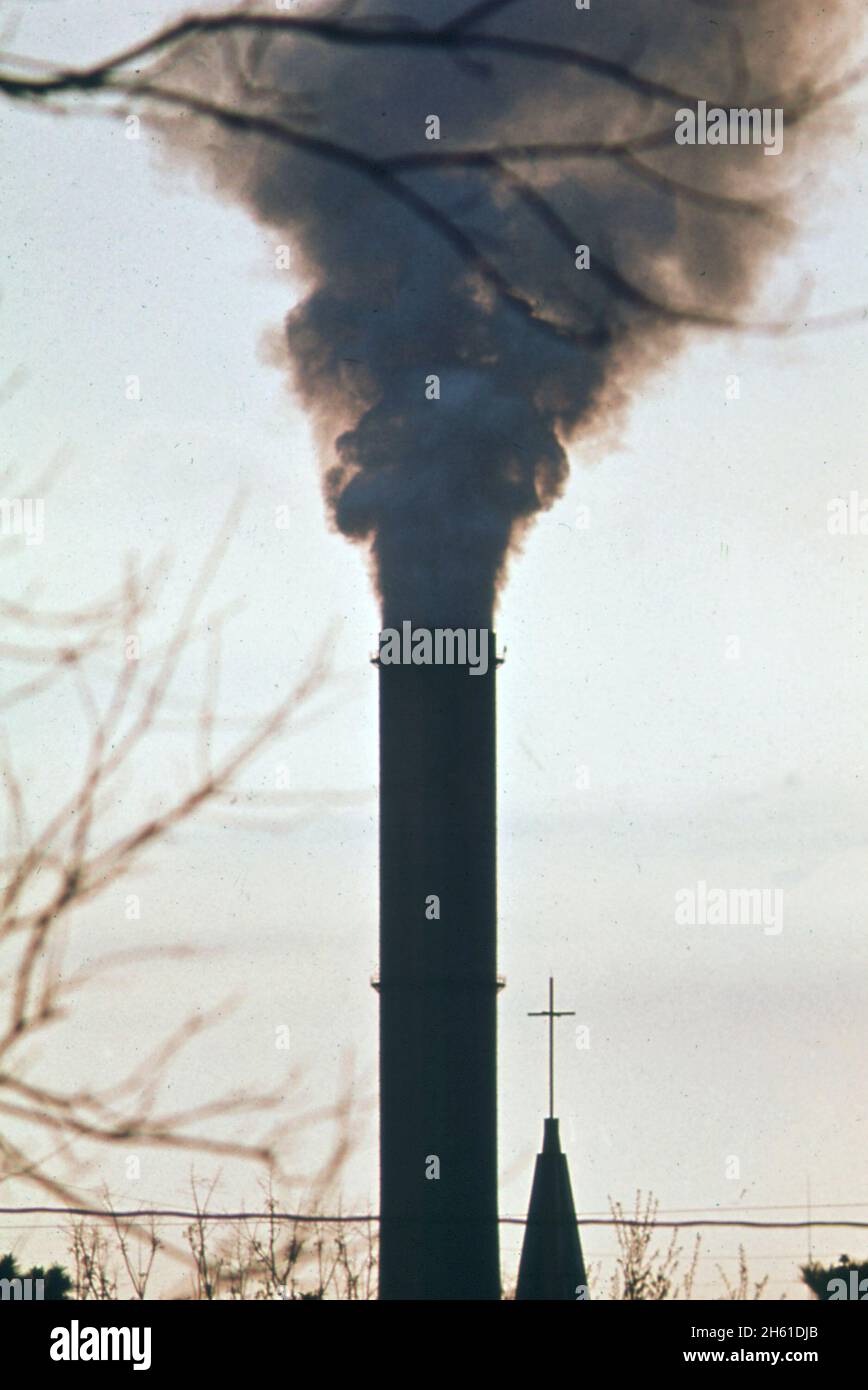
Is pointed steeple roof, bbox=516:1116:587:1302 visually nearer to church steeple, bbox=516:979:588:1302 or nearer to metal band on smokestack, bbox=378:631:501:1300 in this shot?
church steeple, bbox=516:979:588:1302

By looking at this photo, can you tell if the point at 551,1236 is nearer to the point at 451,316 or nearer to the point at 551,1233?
the point at 551,1233

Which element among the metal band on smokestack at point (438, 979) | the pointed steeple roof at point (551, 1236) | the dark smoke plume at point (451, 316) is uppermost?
the dark smoke plume at point (451, 316)

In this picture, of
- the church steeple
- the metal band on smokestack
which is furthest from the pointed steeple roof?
the metal band on smokestack

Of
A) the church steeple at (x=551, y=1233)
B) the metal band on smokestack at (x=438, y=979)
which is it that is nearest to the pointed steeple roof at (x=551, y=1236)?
the church steeple at (x=551, y=1233)

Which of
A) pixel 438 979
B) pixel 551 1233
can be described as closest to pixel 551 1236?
pixel 551 1233

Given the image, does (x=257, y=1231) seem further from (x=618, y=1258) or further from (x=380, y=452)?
(x=380, y=452)

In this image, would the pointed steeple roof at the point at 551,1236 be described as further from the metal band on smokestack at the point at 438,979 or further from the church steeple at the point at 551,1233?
the metal band on smokestack at the point at 438,979
